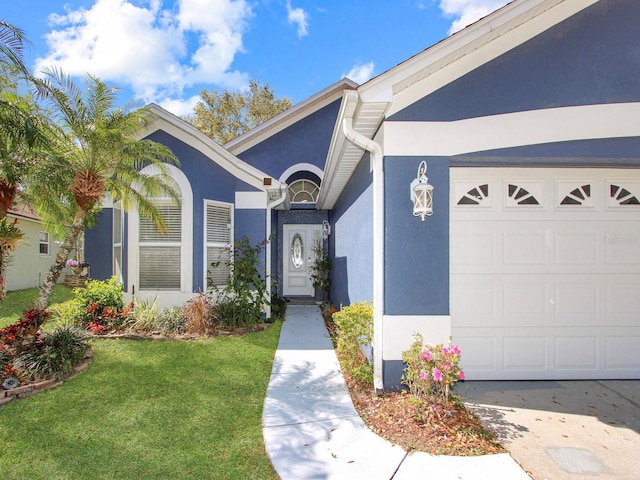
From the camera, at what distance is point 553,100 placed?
4660 mm

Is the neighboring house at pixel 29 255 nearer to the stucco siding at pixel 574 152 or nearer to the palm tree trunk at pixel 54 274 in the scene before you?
the palm tree trunk at pixel 54 274

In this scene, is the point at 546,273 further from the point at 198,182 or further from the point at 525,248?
the point at 198,182

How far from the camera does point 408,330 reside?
4.62 meters

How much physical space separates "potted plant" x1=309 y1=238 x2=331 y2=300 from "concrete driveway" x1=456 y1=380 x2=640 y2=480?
295 inches

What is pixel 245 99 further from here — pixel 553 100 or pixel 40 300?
pixel 553 100

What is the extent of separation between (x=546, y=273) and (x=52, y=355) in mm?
7261

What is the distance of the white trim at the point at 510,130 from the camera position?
15.2 ft

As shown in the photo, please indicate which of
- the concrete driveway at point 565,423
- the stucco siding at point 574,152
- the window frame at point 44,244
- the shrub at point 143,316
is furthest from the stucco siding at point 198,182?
the window frame at point 44,244

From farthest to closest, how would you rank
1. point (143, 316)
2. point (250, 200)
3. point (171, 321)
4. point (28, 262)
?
point (28, 262), point (250, 200), point (171, 321), point (143, 316)

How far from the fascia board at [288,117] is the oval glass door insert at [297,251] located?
3.83 meters

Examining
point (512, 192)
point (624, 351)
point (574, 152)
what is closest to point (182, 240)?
point (512, 192)

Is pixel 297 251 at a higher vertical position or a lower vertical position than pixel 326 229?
lower

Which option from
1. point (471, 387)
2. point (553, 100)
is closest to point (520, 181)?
point (553, 100)

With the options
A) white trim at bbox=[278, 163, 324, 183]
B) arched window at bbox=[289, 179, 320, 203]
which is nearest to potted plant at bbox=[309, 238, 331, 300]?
arched window at bbox=[289, 179, 320, 203]
